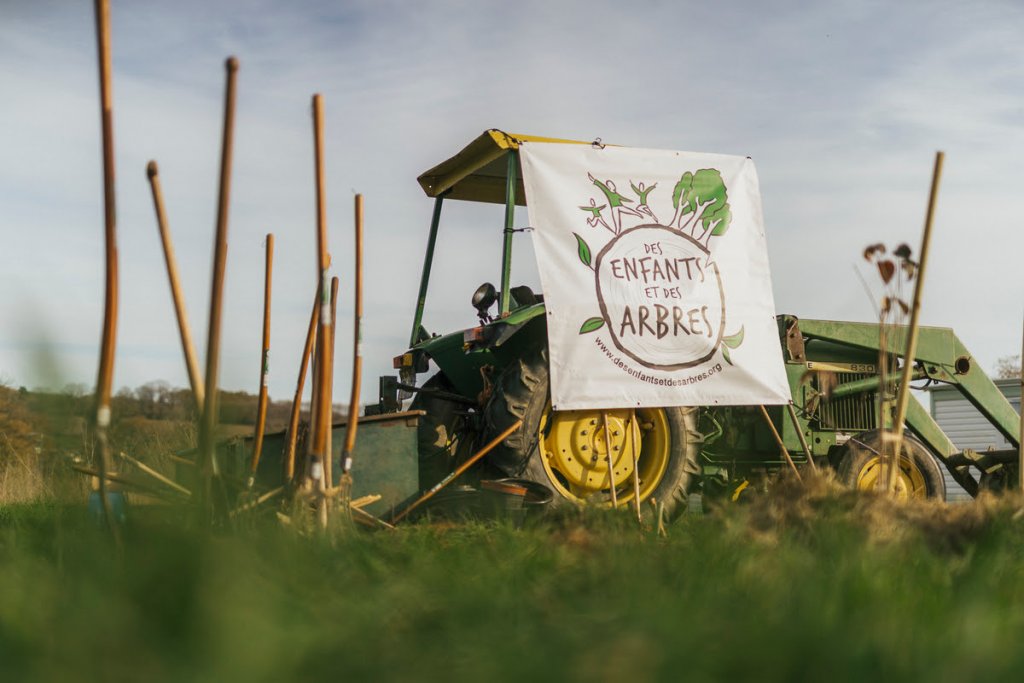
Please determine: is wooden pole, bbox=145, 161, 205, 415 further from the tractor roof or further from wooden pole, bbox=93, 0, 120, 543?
the tractor roof

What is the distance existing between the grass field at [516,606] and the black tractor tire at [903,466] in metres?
3.16

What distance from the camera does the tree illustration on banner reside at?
6.05 metres

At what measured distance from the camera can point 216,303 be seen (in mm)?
3113

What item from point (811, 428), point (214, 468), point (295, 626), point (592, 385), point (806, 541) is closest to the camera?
point (295, 626)

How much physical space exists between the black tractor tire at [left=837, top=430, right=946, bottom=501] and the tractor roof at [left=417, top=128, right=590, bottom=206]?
2.82 meters

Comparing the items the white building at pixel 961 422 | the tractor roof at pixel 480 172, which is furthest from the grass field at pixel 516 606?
the white building at pixel 961 422

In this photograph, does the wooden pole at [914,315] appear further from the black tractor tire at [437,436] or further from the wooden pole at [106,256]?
the wooden pole at [106,256]

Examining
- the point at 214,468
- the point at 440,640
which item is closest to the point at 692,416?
the point at 214,468

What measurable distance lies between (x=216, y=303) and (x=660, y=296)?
3.55m

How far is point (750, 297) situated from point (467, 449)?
206 cm

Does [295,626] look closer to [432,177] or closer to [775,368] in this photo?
[775,368]

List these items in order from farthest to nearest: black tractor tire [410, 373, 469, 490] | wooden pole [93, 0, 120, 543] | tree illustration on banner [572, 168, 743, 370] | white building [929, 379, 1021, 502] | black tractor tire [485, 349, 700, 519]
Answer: white building [929, 379, 1021, 502] → black tractor tire [410, 373, 469, 490] → tree illustration on banner [572, 168, 743, 370] → black tractor tire [485, 349, 700, 519] → wooden pole [93, 0, 120, 543]

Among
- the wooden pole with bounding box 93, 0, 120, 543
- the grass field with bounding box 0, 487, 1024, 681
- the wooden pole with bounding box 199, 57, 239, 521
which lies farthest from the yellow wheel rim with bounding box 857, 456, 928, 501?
the wooden pole with bounding box 93, 0, 120, 543

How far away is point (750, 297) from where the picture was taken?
660 cm
